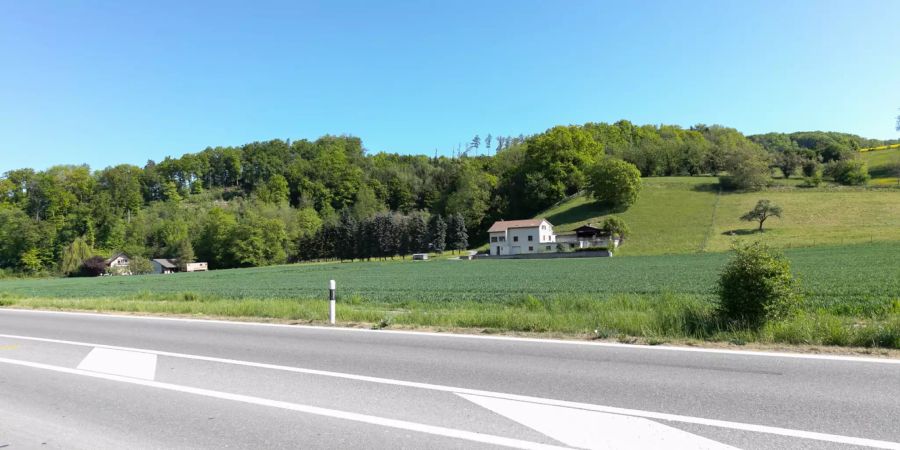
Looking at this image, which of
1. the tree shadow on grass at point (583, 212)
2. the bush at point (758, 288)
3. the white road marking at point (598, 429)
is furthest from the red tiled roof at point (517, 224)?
the white road marking at point (598, 429)

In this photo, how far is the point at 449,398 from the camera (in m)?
5.57

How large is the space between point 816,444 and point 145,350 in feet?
33.2

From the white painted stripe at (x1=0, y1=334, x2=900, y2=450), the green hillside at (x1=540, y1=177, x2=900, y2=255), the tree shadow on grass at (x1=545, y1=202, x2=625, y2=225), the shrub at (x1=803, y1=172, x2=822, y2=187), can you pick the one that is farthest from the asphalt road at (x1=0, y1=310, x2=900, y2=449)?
the shrub at (x1=803, y1=172, x2=822, y2=187)

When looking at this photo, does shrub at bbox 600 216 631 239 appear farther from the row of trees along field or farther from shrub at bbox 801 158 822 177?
shrub at bbox 801 158 822 177

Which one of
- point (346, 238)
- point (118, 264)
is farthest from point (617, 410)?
point (118, 264)

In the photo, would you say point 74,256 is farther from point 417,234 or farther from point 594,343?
point 594,343

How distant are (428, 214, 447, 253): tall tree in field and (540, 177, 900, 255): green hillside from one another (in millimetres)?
21532

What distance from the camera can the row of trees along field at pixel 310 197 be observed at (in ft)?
337

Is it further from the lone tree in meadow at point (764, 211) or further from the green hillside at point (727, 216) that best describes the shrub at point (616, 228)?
the lone tree in meadow at point (764, 211)

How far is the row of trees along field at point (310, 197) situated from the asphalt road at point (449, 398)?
9100 centimetres

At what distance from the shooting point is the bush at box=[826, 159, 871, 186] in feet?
294

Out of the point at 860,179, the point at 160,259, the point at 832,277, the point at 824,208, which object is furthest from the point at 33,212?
the point at 860,179

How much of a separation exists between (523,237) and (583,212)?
42.1 feet

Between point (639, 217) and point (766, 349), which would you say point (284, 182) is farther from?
point (766, 349)
